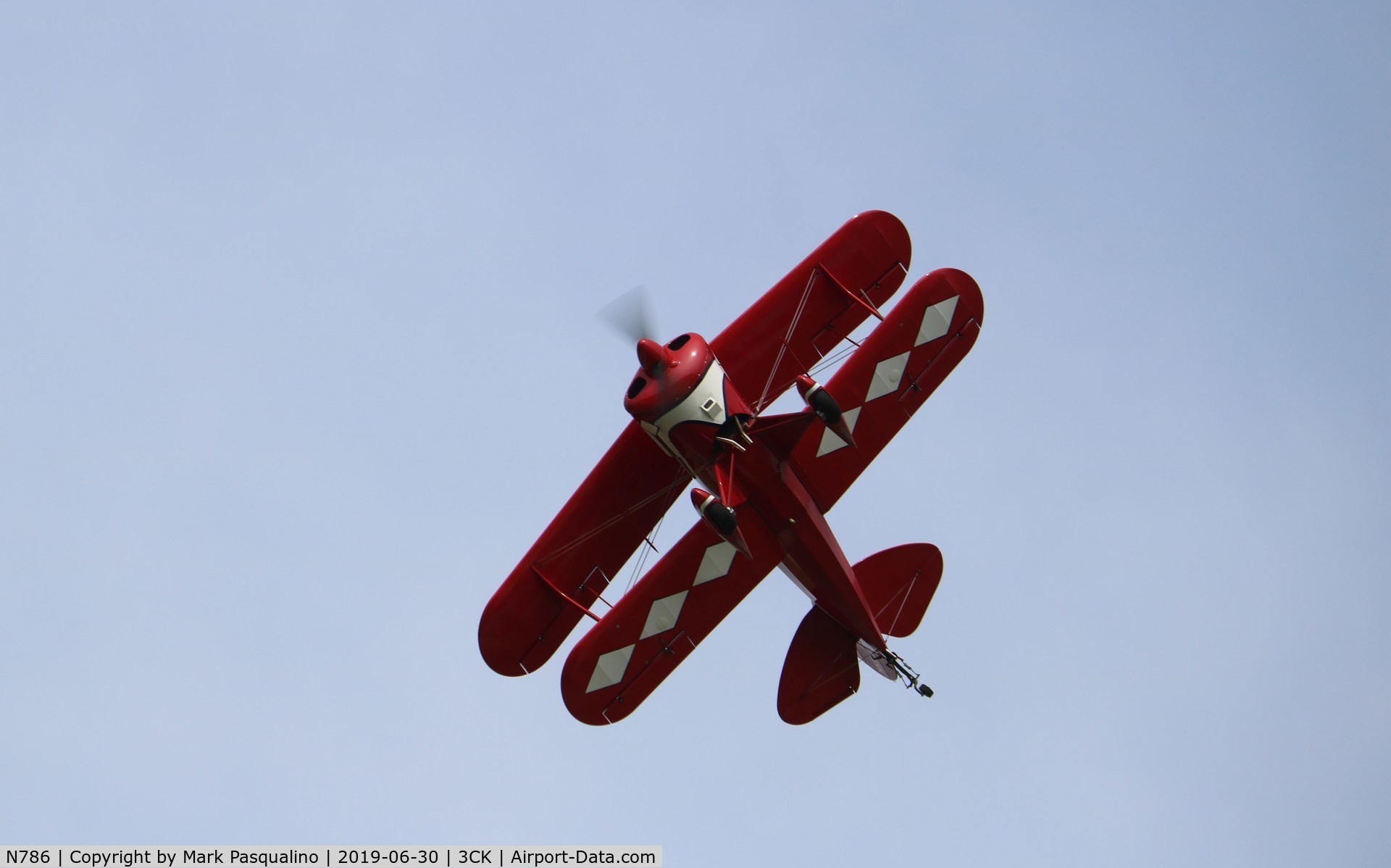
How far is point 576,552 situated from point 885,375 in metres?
4.54

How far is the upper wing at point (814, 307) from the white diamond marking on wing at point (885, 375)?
71cm

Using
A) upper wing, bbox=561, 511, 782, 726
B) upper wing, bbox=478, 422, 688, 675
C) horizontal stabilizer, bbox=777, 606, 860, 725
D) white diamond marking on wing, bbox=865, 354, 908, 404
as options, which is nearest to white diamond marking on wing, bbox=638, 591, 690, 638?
upper wing, bbox=561, 511, 782, 726

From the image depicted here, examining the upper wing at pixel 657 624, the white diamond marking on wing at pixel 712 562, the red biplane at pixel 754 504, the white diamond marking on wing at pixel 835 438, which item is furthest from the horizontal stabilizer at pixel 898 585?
the white diamond marking on wing at pixel 712 562

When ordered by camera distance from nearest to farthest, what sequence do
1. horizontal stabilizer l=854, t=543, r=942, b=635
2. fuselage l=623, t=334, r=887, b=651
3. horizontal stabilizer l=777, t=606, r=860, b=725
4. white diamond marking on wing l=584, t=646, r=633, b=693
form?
fuselage l=623, t=334, r=887, b=651 → white diamond marking on wing l=584, t=646, r=633, b=693 → horizontal stabilizer l=854, t=543, r=942, b=635 → horizontal stabilizer l=777, t=606, r=860, b=725

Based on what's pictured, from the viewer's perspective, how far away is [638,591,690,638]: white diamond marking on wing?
19.7 m

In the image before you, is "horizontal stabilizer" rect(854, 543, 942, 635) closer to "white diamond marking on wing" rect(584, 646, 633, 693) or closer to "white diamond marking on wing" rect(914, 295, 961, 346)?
"white diamond marking on wing" rect(914, 295, 961, 346)

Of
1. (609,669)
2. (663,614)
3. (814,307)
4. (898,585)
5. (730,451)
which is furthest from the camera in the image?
(898,585)

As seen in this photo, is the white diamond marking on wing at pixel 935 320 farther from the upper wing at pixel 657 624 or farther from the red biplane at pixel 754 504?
the upper wing at pixel 657 624

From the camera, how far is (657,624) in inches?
775

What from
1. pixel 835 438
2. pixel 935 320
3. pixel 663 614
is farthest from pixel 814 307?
pixel 663 614

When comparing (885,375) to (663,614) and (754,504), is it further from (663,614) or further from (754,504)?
(663,614)

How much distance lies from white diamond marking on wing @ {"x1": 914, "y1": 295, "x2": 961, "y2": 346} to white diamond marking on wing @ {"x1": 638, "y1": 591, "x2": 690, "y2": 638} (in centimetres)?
443

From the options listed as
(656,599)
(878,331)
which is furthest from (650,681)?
(878,331)

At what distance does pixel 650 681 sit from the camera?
65.0 ft
